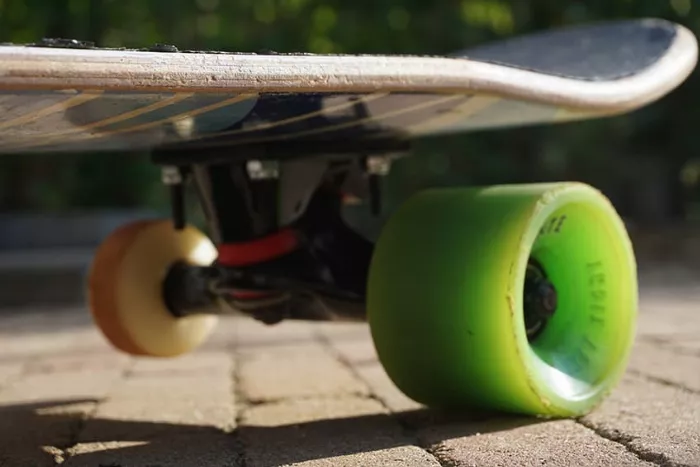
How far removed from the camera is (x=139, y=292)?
2193mm

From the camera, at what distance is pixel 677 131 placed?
6.08 m

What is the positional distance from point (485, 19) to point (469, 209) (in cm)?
483

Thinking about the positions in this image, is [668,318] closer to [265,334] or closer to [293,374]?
[265,334]

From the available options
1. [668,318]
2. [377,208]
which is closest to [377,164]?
[377,208]

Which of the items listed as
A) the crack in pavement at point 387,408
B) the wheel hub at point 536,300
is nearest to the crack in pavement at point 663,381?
the wheel hub at point 536,300

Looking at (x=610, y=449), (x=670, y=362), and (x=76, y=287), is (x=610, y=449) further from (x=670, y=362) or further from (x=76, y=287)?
(x=76, y=287)

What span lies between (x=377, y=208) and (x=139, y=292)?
560mm

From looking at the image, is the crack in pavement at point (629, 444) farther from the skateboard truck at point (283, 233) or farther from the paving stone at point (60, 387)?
the paving stone at point (60, 387)

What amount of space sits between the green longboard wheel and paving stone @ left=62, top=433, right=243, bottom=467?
0.31m

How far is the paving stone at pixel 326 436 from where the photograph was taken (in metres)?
1.39

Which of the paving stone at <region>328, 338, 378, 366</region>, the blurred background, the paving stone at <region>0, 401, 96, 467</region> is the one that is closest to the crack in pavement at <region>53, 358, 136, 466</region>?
the paving stone at <region>0, 401, 96, 467</region>

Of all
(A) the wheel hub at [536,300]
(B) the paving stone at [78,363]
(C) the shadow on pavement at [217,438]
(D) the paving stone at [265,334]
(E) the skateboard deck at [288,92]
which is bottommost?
(D) the paving stone at [265,334]

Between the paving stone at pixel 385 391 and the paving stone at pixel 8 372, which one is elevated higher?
the paving stone at pixel 385 391

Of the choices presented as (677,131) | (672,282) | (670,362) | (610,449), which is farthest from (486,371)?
(677,131)
